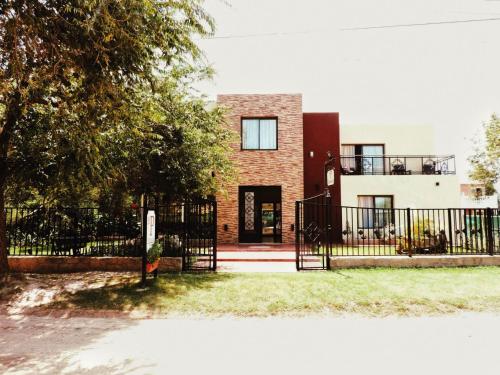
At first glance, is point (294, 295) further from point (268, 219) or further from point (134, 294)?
point (268, 219)

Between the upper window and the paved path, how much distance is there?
42.6 ft

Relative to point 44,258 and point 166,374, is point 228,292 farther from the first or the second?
point 44,258

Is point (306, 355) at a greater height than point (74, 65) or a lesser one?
lesser

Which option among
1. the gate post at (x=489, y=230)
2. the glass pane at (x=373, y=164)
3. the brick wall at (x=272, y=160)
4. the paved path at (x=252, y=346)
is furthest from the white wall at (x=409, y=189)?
the paved path at (x=252, y=346)

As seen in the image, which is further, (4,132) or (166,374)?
(4,132)

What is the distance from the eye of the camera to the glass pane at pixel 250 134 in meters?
18.1

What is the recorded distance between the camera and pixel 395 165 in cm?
1889

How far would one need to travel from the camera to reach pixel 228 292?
7188mm

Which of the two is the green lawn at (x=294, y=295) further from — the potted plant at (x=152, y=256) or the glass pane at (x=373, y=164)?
the glass pane at (x=373, y=164)

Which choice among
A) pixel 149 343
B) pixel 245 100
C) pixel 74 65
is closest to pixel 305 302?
pixel 149 343

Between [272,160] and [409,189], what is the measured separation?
6.94 meters

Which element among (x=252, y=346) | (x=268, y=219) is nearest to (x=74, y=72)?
(x=252, y=346)

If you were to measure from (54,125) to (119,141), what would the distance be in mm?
1802

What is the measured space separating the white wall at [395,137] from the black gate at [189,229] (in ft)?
43.4
